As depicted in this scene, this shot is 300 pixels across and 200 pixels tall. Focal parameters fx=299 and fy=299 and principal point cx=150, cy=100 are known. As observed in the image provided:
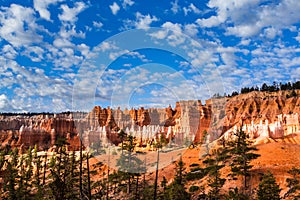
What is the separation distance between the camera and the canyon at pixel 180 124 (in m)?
74.5

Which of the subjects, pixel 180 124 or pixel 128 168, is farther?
pixel 180 124

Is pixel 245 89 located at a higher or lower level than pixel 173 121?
higher

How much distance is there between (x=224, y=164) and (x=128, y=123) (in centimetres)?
6541

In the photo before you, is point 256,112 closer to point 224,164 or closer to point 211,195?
point 224,164

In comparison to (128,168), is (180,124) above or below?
above

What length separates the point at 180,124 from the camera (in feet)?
302

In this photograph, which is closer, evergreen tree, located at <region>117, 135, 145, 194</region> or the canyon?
evergreen tree, located at <region>117, 135, 145, 194</region>

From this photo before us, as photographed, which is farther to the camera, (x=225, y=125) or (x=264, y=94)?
(x=264, y=94)

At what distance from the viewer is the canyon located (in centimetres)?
7450

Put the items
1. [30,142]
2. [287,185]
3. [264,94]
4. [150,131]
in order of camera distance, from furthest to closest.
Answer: [264,94]
[30,142]
[150,131]
[287,185]

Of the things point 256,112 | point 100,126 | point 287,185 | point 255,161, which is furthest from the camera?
point 256,112

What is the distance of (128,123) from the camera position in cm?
10875

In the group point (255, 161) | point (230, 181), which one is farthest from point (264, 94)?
point (230, 181)

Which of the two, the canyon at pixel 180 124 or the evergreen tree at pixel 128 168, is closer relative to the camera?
the evergreen tree at pixel 128 168
